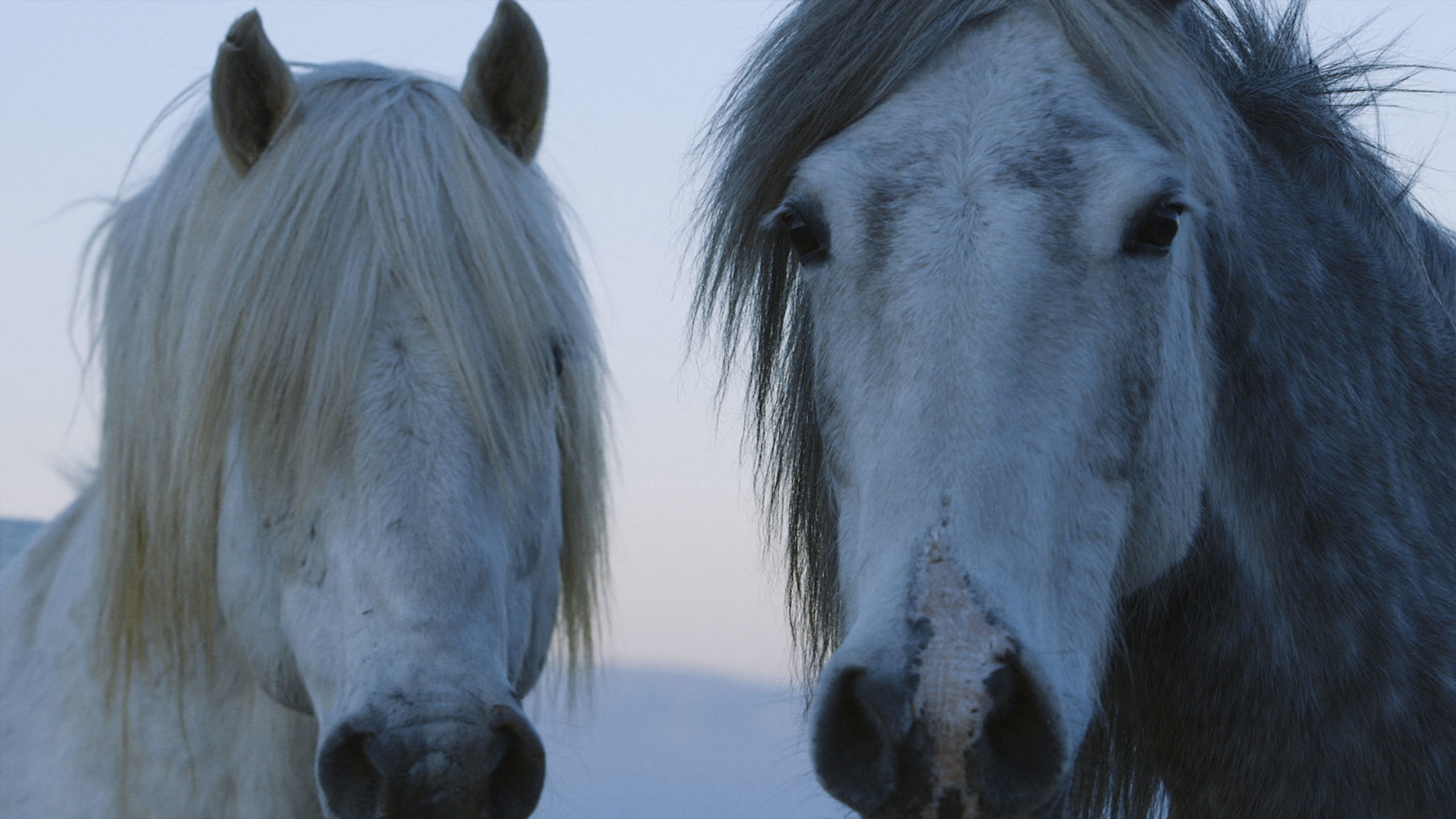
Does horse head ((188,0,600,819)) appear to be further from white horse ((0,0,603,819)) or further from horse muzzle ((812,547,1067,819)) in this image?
horse muzzle ((812,547,1067,819))

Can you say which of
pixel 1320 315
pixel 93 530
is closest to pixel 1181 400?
pixel 1320 315

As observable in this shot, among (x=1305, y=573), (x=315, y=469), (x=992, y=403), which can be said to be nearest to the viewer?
(x=992, y=403)

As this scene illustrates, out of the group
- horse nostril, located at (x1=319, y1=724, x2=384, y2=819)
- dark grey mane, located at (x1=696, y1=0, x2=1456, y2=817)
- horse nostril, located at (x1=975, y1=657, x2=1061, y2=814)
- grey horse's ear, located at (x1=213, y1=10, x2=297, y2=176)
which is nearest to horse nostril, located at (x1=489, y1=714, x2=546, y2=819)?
horse nostril, located at (x1=319, y1=724, x2=384, y2=819)

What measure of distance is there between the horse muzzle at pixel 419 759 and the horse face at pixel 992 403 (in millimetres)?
635

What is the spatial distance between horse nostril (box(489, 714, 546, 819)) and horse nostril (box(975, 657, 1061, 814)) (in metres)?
0.87

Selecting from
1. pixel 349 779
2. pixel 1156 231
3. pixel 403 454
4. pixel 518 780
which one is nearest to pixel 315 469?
pixel 403 454

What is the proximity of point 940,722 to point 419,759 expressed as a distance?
932 millimetres

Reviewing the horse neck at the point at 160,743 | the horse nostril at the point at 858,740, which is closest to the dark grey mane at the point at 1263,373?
→ the horse nostril at the point at 858,740

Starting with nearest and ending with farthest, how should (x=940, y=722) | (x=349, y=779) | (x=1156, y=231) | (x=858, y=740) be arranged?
(x=940, y=722)
(x=858, y=740)
(x=349, y=779)
(x=1156, y=231)

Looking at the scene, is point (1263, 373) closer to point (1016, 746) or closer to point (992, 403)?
point (992, 403)

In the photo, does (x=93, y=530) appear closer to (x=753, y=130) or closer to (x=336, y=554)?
(x=336, y=554)

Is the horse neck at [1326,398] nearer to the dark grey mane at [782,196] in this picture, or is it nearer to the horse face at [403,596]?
the dark grey mane at [782,196]

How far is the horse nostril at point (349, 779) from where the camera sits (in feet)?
7.82

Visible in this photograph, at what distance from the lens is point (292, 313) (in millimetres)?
2744
